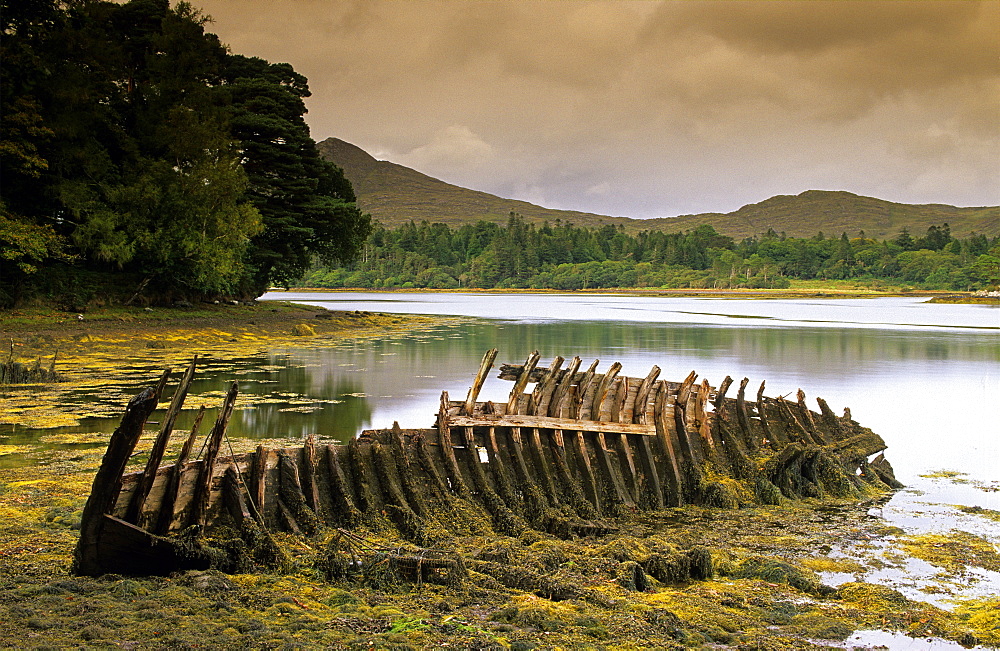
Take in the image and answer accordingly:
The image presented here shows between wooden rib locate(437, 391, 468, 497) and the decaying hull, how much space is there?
0.02 metres

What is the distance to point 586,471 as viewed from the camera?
1113cm

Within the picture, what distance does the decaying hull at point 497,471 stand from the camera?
7801 mm

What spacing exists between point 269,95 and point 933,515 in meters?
46.9

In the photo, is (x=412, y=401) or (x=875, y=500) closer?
(x=875, y=500)

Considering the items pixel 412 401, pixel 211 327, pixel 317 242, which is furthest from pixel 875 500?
pixel 317 242

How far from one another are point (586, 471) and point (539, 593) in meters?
3.43

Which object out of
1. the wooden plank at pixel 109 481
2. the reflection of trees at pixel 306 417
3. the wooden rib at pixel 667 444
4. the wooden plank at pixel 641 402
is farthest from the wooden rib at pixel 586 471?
the reflection of trees at pixel 306 417

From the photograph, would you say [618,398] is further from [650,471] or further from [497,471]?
[497,471]

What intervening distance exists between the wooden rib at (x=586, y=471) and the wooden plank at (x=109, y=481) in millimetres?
5750

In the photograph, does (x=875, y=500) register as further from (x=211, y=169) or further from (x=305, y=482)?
(x=211, y=169)

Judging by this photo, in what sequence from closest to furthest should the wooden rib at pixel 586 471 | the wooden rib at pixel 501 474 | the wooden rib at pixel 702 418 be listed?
the wooden rib at pixel 501 474
the wooden rib at pixel 586 471
the wooden rib at pixel 702 418

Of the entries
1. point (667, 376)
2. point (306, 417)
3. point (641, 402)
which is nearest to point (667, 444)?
point (641, 402)

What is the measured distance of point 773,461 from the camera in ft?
41.4

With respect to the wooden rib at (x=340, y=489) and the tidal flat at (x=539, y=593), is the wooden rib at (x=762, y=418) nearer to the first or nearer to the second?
the tidal flat at (x=539, y=593)
